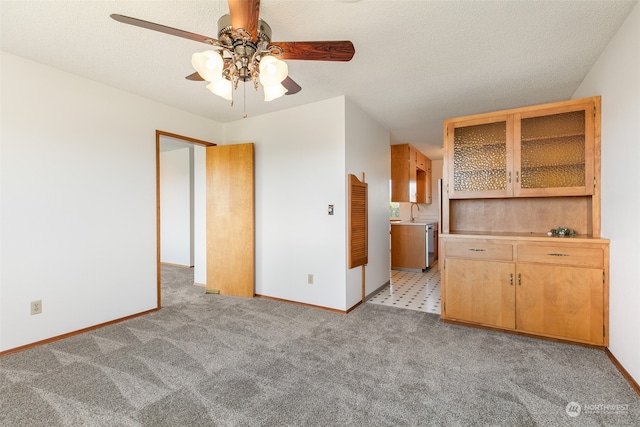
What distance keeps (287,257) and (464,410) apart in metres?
2.48

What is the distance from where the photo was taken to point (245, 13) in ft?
4.75

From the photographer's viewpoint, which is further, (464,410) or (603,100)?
(603,100)

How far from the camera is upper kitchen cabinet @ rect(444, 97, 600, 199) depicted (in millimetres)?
2629

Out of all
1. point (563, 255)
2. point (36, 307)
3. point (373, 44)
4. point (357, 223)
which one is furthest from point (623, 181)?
point (36, 307)

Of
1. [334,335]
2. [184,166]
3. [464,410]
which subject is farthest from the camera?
[184,166]

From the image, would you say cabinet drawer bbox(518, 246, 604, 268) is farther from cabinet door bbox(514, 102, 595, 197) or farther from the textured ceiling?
the textured ceiling

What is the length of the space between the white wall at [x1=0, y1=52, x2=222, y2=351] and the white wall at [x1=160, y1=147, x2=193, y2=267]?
278 cm

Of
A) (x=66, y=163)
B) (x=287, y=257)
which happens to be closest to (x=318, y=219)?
(x=287, y=257)

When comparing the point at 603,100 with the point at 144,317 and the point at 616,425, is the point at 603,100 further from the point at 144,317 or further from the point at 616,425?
the point at 144,317

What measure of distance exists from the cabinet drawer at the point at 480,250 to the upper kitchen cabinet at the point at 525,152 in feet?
1.72

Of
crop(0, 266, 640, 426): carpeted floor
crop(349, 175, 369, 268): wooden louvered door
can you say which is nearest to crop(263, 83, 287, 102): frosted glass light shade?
crop(349, 175, 369, 268): wooden louvered door

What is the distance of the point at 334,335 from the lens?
108 inches

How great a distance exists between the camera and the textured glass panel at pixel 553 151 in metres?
2.68

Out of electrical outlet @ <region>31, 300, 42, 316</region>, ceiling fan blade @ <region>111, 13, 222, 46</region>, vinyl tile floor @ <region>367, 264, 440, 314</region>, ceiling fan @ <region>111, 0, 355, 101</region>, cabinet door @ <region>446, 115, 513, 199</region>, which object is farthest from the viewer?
vinyl tile floor @ <region>367, 264, 440, 314</region>
